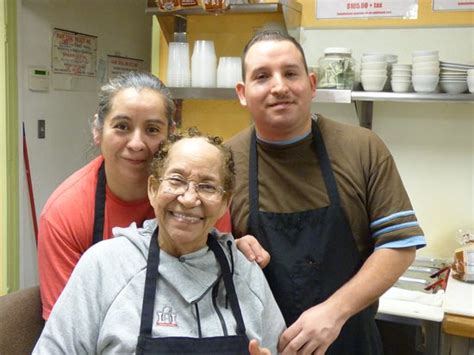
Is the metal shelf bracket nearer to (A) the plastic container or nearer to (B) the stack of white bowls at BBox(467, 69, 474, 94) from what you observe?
(A) the plastic container

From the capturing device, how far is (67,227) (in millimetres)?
1312

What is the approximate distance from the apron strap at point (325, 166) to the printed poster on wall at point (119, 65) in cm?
241

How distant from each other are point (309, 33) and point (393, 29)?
393 mm

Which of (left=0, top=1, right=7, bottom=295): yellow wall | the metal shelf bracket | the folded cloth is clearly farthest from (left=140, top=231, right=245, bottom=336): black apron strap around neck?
(left=0, top=1, right=7, bottom=295): yellow wall

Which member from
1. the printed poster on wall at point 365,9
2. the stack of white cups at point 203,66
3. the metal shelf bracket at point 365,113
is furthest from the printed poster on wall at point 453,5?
the stack of white cups at point 203,66

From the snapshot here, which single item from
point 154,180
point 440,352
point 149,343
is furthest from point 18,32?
point 440,352

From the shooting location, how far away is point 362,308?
141 cm

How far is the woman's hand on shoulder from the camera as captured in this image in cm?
138

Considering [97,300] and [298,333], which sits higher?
[97,300]

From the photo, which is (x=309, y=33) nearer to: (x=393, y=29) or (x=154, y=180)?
(x=393, y=29)

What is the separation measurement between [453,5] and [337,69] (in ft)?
2.16

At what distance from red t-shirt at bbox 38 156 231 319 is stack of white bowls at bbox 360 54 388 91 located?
4.06 feet

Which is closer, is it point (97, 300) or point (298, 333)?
point (97, 300)

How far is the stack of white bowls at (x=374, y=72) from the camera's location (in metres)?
2.18
